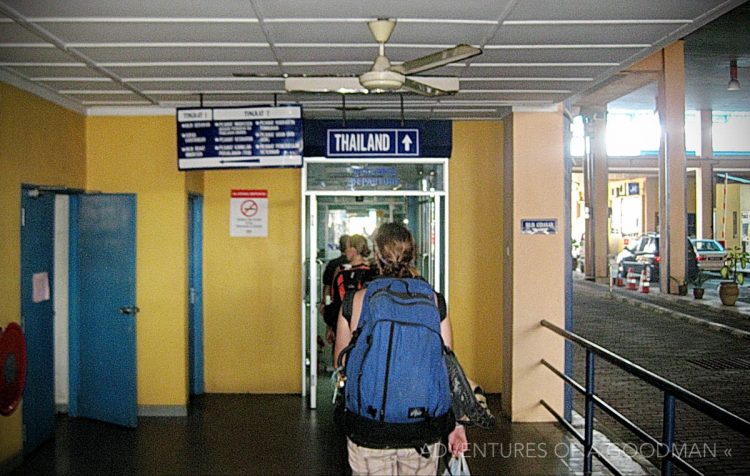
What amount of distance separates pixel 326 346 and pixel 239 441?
3355mm

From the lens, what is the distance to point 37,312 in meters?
5.93

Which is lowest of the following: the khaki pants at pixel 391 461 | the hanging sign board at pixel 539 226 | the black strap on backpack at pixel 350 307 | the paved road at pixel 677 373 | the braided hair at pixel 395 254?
the paved road at pixel 677 373

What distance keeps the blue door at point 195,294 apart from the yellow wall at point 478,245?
260cm

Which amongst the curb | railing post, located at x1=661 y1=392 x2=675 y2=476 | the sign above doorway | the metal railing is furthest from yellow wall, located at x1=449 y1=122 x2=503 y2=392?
the curb

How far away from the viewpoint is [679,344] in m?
11.7

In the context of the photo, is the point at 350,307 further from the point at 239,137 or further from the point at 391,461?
the point at 239,137

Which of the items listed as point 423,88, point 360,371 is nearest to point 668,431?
point 360,371

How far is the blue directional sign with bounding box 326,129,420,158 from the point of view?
6332 millimetres

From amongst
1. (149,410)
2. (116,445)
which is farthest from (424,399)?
(149,410)

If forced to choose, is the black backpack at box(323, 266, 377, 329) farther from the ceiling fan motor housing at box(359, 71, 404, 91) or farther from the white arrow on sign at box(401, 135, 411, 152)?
the ceiling fan motor housing at box(359, 71, 404, 91)

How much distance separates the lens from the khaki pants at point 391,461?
305cm

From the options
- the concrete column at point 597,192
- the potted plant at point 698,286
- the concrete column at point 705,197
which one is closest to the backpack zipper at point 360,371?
the potted plant at point 698,286

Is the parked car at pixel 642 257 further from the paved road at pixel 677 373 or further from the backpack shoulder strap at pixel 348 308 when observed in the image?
the backpack shoulder strap at pixel 348 308

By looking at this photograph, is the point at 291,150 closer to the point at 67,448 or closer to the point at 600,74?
the point at 600,74
